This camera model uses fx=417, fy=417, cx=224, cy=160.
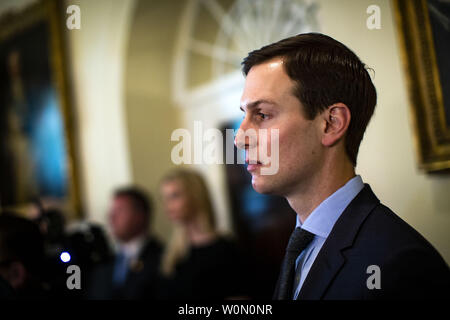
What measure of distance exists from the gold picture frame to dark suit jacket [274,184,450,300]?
54cm

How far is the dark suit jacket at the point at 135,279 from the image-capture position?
260 centimetres

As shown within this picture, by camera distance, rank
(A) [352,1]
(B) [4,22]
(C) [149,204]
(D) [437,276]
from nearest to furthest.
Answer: (D) [437,276]
(A) [352,1]
(C) [149,204]
(B) [4,22]

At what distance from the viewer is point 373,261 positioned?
36.4 inches

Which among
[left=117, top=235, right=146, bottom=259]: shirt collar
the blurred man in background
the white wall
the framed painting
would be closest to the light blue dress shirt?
the white wall

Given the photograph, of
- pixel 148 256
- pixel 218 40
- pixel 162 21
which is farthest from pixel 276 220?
pixel 162 21

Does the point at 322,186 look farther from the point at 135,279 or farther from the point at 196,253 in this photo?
the point at 135,279

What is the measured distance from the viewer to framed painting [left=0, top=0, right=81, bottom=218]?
11.6 feet

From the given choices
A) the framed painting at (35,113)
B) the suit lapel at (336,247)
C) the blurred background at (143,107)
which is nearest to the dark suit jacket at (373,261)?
the suit lapel at (336,247)

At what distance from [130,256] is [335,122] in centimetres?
219

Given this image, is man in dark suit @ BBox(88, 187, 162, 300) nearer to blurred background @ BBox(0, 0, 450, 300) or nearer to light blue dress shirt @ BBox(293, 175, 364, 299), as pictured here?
blurred background @ BBox(0, 0, 450, 300)

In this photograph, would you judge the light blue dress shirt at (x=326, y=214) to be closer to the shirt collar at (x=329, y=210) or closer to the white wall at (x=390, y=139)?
the shirt collar at (x=329, y=210)
